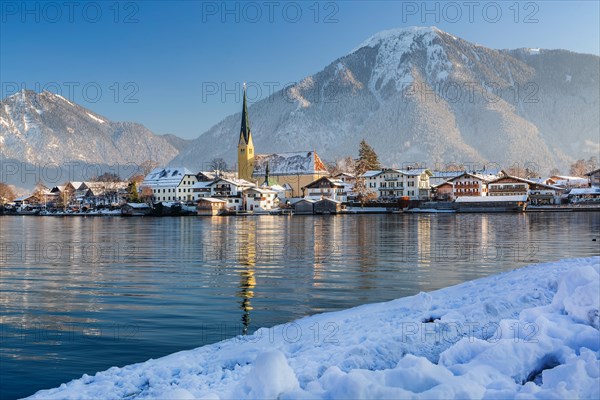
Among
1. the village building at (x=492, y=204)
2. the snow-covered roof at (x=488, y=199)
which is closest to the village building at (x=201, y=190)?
the village building at (x=492, y=204)

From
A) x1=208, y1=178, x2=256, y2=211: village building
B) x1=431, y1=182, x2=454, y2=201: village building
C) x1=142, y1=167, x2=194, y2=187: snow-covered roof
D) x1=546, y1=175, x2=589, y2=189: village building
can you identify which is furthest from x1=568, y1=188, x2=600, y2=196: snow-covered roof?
x1=142, y1=167, x2=194, y2=187: snow-covered roof

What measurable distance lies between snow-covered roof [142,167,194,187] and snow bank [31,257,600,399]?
129573mm

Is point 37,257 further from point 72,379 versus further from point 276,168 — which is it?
point 276,168

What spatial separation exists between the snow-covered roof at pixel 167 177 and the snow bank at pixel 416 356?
425ft

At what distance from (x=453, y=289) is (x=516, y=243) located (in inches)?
952

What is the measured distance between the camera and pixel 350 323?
10.5m

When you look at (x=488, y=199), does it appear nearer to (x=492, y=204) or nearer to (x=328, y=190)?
(x=492, y=204)

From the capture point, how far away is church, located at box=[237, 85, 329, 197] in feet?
511

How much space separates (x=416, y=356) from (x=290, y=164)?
6013 inches

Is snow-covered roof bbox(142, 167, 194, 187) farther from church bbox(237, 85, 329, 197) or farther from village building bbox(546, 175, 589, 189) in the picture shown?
village building bbox(546, 175, 589, 189)

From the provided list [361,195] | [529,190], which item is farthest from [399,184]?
[529,190]

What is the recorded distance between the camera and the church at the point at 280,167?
511ft

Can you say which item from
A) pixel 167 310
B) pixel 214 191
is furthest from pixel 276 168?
pixel 167 310

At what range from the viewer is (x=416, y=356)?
299 inches
